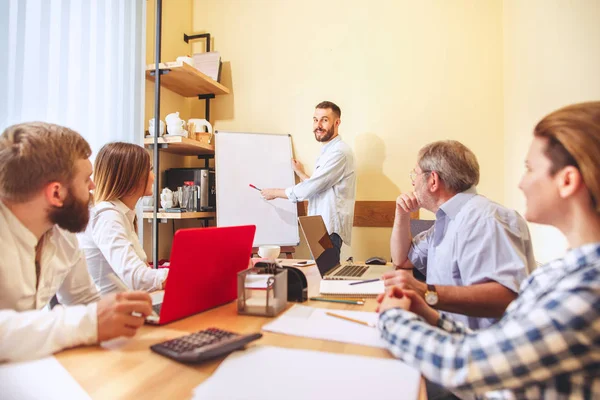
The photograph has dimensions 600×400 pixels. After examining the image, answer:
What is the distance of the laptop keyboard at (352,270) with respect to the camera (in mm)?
1516

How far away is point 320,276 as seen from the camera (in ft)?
5.00

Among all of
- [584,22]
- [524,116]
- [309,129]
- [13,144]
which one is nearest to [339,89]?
[309,129]

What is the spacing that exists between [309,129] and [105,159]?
2089 mm

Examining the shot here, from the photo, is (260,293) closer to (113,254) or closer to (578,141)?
(113,254)

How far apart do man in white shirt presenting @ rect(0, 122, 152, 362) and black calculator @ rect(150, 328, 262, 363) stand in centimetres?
10

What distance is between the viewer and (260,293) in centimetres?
104

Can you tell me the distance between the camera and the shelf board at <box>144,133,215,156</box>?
2.80 m

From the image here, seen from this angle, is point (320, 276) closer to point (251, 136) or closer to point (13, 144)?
point (13, 144)

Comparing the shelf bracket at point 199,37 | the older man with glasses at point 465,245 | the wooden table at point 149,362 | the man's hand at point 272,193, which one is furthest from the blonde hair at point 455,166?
the shelf bracket at point 199,37

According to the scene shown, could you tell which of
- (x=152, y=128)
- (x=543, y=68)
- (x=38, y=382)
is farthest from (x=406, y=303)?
(x=152, y=128)

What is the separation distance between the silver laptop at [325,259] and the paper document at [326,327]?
1.40 feet

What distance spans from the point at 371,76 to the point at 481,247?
2368 millimetres

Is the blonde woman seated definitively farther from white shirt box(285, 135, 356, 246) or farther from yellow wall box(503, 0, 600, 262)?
yellow wall box(503, 0, 600, 262)

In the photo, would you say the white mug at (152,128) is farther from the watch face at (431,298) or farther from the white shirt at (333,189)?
the watch face at (431,298)
